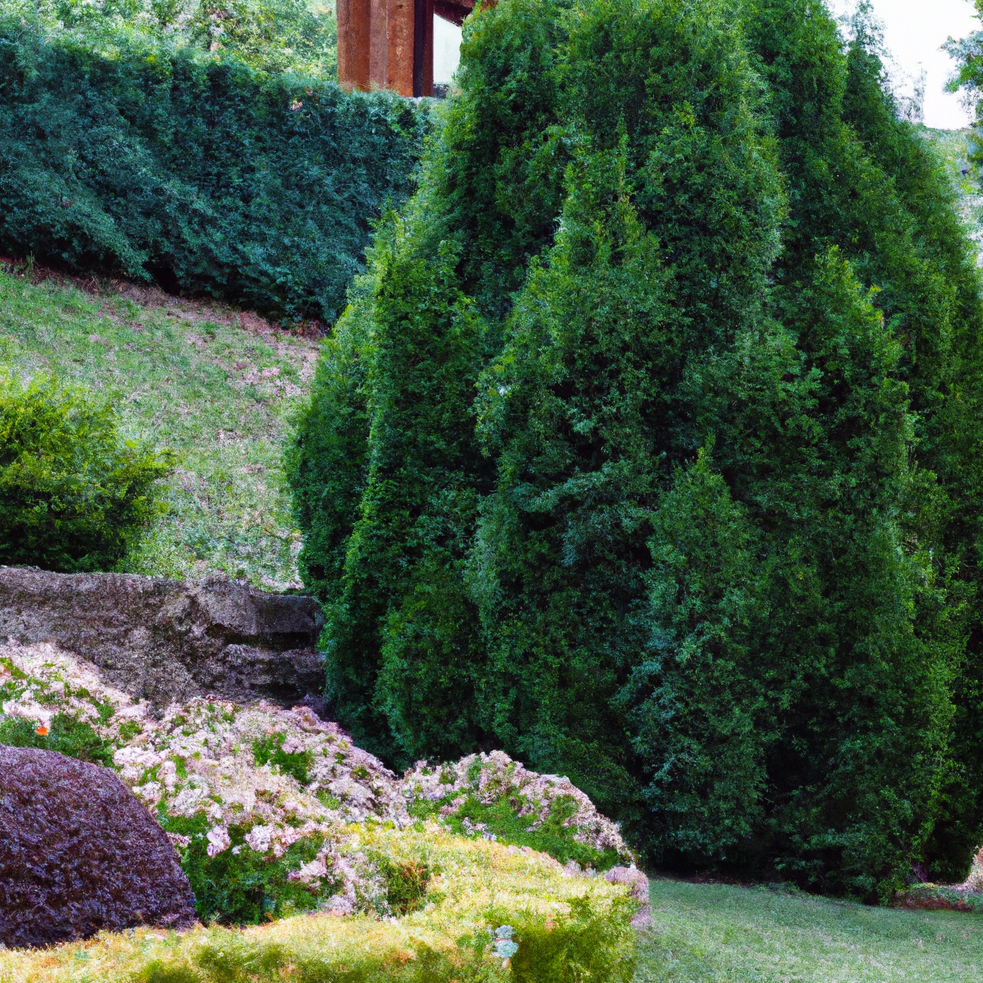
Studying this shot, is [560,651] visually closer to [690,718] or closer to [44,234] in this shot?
[690,718]

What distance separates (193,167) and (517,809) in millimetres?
14408

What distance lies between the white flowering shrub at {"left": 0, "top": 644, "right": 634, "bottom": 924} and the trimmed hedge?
11029mm

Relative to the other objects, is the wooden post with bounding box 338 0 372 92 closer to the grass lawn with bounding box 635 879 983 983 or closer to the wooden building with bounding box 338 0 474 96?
the wooden building with bounding box 338 0 474 96

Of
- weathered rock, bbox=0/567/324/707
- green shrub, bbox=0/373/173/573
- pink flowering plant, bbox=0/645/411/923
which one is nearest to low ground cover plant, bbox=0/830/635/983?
pink flowering plant, bbox=0/645/411/923

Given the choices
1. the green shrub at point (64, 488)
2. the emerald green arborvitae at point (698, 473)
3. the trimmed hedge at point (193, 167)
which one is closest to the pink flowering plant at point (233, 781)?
the emerald green arborvitae at point (698, 473)

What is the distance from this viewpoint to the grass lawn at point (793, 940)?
4.15 meters

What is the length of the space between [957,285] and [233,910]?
18.3 feet

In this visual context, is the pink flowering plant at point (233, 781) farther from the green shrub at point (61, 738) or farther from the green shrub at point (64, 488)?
the green shrub at point (64, 488)

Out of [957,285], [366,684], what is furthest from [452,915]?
[957,285]

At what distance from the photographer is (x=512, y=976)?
116 inches

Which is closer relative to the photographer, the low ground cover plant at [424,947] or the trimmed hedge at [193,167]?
the low ground cover plant at [424,947]

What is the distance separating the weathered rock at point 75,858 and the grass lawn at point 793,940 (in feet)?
5.70

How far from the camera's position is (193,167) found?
1695 cm

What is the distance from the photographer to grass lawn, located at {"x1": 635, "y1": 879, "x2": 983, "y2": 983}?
4.15 metres
